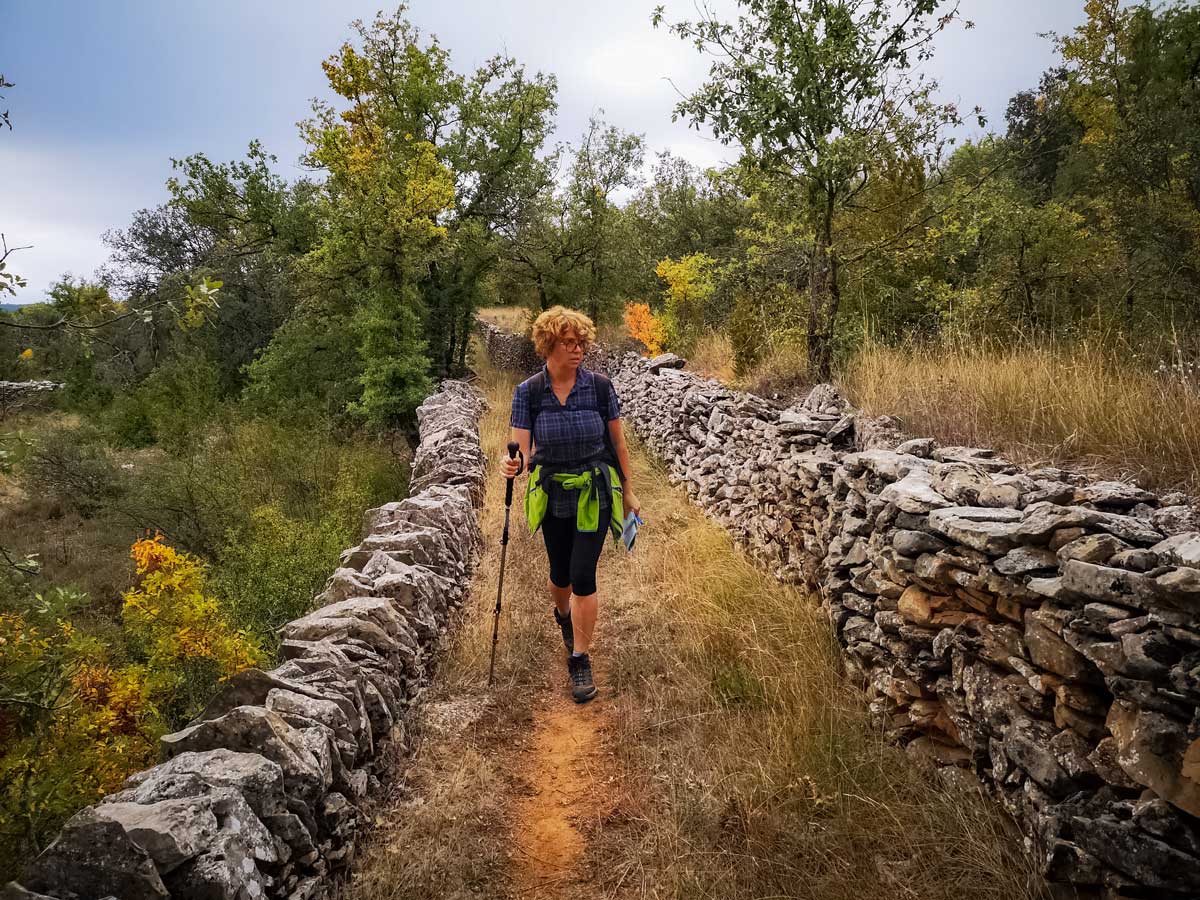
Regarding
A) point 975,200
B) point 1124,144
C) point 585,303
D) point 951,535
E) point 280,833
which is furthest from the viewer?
point 585,303

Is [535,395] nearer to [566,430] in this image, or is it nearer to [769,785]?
[566,430]

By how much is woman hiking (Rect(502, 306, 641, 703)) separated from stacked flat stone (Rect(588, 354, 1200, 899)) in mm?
1715

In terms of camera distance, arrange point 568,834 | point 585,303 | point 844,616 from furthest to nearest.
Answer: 1. point 585,303
2. point 844,616
3. point 568,834

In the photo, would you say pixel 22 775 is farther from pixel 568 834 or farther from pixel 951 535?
pixel 951 535

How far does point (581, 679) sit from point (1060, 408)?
397 cm

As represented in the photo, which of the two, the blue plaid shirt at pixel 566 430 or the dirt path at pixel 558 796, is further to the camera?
the blue plaid shirt at pixel 566 430

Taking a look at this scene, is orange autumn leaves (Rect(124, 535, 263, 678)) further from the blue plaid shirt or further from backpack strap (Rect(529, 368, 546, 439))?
backpack strap (Rect(529, 368, 546, 439))

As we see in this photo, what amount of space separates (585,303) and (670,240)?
12.5 ft

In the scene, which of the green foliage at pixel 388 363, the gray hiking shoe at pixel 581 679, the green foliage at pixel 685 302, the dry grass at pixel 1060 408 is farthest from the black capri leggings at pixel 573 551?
the green foliage at pixel 685 302

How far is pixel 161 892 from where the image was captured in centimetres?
193

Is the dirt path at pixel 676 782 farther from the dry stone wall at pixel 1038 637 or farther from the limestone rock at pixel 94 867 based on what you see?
the limestone rock at pixel 94 867

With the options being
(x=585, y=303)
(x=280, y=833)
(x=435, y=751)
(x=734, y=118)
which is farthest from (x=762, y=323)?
(x=585, y=303)

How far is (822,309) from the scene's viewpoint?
8.50 metres

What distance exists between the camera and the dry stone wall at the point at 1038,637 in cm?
214
